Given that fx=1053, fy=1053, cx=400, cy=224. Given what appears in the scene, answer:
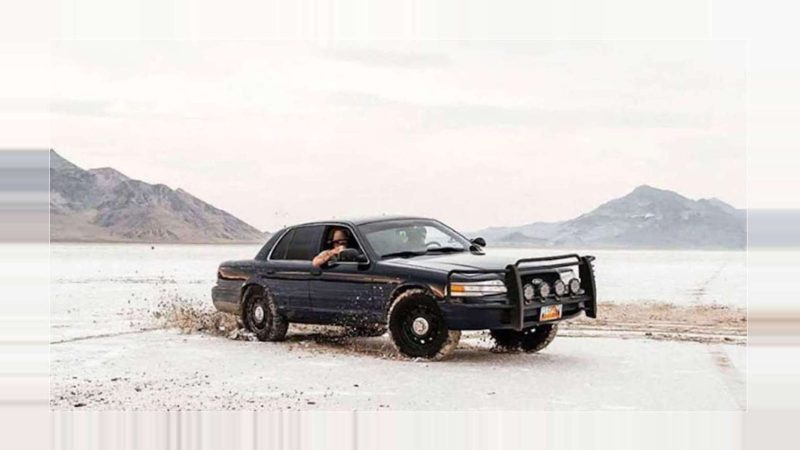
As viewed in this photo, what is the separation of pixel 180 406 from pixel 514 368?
3.56 metres

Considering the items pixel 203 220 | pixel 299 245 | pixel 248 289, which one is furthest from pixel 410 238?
pixel 203 220

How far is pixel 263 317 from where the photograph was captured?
43.5 ft

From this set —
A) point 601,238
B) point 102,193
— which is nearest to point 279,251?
point 601,238

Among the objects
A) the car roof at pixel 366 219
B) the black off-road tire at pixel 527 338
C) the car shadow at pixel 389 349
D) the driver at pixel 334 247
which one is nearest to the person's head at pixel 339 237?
the driver at pixel 334 247

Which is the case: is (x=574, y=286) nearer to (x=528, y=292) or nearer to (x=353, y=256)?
(x=528, y=292)

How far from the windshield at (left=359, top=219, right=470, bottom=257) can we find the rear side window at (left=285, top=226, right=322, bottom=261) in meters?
0.82

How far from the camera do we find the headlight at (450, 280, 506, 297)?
35.1 feet

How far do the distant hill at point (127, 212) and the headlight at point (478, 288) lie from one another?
16.0 feet

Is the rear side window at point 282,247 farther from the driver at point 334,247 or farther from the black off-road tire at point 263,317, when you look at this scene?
the driver at point 334,247

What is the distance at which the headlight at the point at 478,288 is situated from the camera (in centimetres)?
1070

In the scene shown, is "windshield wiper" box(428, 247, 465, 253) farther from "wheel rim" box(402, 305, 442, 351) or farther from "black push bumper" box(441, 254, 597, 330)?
"black push bumper" box(441, 254, 597, 330)

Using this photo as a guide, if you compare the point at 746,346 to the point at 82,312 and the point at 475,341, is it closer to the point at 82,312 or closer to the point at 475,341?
the point at 475,341

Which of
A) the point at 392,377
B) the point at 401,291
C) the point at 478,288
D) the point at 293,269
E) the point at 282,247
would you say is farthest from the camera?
the point at 282,247

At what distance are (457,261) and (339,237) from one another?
176 centimetres
